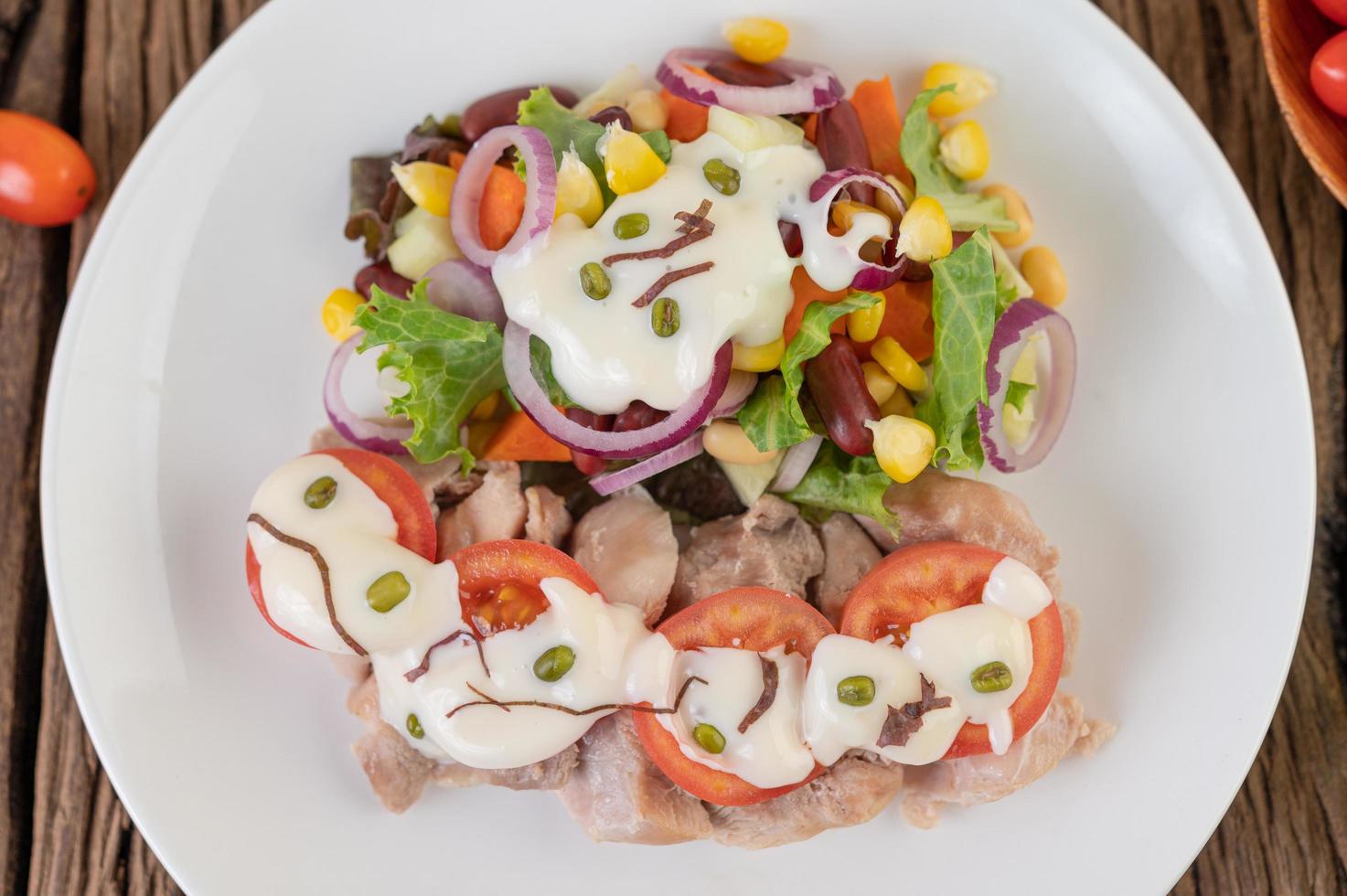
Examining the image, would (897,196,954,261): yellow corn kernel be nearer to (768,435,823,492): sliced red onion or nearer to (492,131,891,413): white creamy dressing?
(492,131,891,413): white creamy dressing

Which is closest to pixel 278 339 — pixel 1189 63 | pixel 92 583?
pixel 92 583

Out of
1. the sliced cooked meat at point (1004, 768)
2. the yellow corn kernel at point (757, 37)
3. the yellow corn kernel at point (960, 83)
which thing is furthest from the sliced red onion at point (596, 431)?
the sliced cooked meat at point (1004, 768)

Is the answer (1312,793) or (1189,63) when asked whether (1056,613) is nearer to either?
(1312,793)

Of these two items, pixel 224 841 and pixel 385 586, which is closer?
pixel 385 586

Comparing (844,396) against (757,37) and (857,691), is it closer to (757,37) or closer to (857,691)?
(857,691)

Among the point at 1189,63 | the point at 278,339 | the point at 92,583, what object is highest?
the point at 1189,63

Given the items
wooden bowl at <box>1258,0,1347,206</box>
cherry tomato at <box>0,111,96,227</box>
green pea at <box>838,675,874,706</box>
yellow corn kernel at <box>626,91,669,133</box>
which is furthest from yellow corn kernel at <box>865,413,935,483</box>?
cherry tomato at <box>0,111,96,227</box>

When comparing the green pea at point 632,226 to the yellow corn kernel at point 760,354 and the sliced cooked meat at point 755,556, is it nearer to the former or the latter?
the yellow corn kernel at point 760,354

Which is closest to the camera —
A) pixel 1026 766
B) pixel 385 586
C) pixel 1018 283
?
pixel 385 586

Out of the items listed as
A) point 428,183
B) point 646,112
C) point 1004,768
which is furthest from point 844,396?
point 428,183
